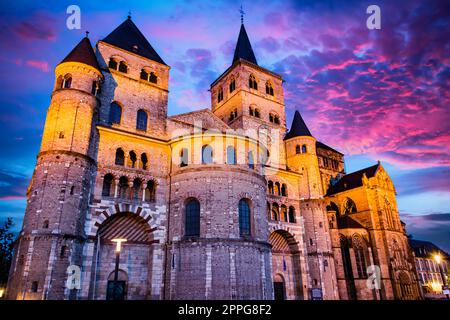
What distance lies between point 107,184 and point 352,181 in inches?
1489

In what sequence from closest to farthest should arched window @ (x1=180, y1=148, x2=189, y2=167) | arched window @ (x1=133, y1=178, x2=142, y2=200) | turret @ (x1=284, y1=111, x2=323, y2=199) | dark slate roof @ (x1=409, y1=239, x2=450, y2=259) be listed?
arched window @ (x1=133, y1=178, x2=142, y2=200), arched window @ (x1=180, y1=148, x2=189, y2=167), turret @ (x1=284, y1=111, x2=323, y2=199), dark slate roof @ (x1=409, y1=239, x2=450, y2=259)

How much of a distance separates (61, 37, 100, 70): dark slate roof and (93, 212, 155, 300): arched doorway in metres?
13.4

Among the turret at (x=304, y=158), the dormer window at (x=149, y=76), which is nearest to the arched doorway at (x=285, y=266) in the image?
the turret at (x=304, y=158)

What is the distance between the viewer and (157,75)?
34125mm

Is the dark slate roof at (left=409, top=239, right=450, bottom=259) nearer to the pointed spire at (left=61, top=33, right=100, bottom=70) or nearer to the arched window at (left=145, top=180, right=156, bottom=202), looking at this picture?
the arched window at (left=145, top=180, right=156, bottom=202)

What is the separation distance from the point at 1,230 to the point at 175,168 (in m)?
37.9

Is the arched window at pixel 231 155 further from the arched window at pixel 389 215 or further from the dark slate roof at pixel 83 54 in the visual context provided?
the arched window at pixel 389 215

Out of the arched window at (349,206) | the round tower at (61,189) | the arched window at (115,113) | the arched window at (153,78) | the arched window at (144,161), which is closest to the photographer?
the round tower at (61,189)

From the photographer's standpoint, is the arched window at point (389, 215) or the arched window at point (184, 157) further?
the arched window at point (389, 215)

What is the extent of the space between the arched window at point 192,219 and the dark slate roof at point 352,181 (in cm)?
3055

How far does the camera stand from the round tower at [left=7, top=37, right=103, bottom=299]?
20.7 meters

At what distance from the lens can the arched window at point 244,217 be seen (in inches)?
1045

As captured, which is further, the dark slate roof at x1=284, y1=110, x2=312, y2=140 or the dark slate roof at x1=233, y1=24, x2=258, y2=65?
the dark slate roof at x1=233, y1=24, x2=258, y2=65

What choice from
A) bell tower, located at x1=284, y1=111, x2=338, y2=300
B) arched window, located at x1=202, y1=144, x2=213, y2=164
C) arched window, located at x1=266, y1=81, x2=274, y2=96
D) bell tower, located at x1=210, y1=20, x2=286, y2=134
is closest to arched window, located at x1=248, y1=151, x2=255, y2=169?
arched window, located at x1=202, y1=144, x2=213, y2=164
